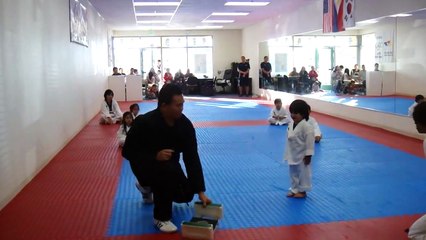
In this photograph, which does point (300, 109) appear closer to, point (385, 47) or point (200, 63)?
point (385, 47)

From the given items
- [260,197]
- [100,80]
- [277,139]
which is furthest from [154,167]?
[100,80]

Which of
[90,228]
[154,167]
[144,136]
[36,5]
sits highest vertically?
[36,5]

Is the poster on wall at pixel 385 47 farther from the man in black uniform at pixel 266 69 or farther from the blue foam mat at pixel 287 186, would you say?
the man in black uniform at pixel 266 69

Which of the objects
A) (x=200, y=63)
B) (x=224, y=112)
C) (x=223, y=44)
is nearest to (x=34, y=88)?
(x=224, y=112)

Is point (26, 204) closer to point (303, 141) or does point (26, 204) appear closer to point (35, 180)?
point (35, 180)

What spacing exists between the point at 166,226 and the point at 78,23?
7.24 metres

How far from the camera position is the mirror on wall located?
8.21 m

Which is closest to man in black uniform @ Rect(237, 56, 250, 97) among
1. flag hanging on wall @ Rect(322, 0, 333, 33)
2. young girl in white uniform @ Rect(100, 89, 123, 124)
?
flag hanging on wall @ Rect(322, 0, 333, 33)

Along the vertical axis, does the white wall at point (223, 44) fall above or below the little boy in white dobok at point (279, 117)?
above

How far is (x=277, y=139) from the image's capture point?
7.75 metres

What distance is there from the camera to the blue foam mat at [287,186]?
386cm

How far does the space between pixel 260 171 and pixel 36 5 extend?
3.93 m

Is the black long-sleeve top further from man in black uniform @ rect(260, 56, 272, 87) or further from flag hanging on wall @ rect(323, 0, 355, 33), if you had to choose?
man in black uniform @ rect(260, 56, 272, 87)

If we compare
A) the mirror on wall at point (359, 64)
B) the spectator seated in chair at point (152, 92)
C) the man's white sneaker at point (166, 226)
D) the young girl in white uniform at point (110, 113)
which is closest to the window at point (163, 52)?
the spectator seated in chair at point (152, 92)
